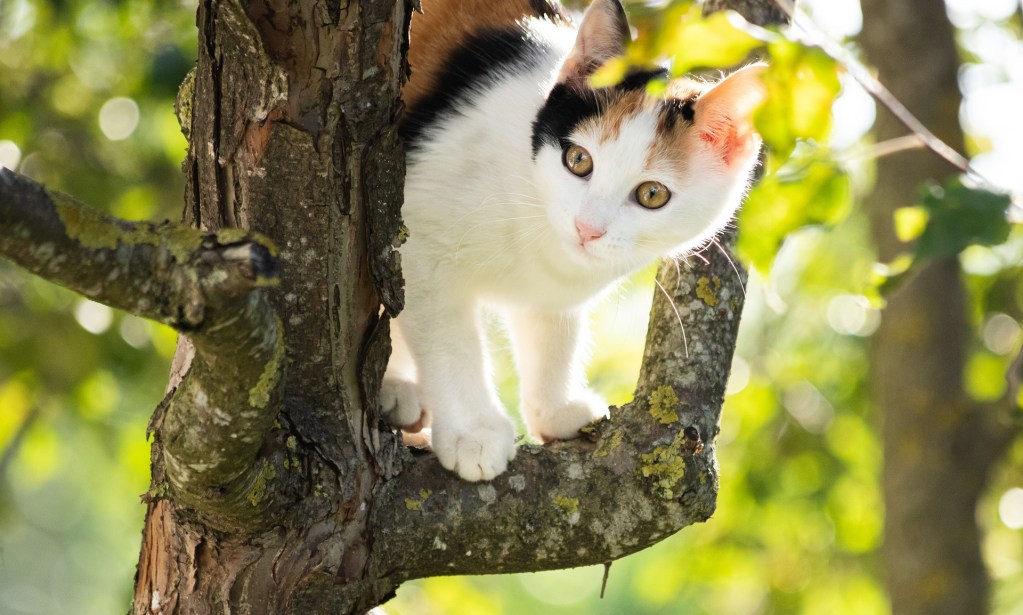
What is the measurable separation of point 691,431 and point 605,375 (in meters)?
2.80

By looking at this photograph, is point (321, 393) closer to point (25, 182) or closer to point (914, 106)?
point (25, 182)

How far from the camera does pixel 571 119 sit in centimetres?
242

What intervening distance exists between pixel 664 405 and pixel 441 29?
1.21 metres

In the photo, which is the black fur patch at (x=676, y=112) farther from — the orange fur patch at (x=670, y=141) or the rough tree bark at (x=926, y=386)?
the rough tree bark at (x=926, y=386)

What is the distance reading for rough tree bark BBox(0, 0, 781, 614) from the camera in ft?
3.96

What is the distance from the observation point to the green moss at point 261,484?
5.32 feet

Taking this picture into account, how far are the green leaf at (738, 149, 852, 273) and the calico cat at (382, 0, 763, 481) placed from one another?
59 cm

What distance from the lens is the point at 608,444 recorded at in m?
2.13

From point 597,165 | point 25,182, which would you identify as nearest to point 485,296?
point 597,165

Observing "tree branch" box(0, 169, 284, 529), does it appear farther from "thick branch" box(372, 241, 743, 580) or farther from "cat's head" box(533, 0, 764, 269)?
"cat's head" box(533, 0, 764, 269)

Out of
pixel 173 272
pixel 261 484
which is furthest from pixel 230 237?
pixel 261 484

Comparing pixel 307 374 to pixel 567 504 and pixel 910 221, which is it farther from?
pixel 910 221

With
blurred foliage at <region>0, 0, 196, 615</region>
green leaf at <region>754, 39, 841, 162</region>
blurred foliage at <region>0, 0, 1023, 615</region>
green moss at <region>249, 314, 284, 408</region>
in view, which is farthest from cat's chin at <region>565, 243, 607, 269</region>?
blurred foliage at <region>0, 0, 196, 615</region>

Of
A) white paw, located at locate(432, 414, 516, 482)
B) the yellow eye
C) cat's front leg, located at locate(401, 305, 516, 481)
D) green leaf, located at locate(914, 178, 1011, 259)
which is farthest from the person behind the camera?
the yellow eye
